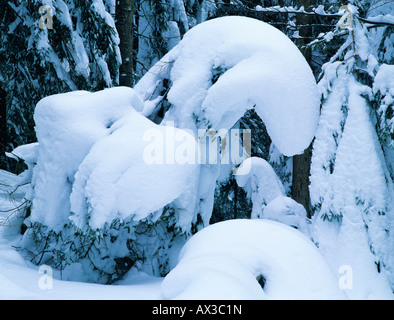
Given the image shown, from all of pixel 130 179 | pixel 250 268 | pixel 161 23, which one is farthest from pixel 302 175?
pixel 250 268

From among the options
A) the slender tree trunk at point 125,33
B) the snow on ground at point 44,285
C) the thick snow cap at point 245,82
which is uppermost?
the slender tree trunk at point 125,33

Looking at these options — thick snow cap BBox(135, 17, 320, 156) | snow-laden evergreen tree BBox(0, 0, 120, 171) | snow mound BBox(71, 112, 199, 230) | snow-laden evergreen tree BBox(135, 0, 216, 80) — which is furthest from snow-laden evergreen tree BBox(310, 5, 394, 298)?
snow-laden evergreen tree BBox(135, 0, 216, 80)

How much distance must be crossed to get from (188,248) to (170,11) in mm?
7152

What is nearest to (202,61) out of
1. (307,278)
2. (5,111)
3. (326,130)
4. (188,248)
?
(326,130)

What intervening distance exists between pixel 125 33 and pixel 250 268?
577 cm

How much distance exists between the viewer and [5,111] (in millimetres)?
6785

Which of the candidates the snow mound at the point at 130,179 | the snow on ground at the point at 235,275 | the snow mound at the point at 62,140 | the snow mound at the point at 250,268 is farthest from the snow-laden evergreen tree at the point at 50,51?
the snow mound at the point at 250,268

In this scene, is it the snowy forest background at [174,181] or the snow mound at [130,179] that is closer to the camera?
the snow mound at [130,179]

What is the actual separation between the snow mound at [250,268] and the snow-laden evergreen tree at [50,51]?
4016mm

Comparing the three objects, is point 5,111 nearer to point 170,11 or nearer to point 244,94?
point 170,11

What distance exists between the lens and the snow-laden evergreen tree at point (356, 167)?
3.68 metres

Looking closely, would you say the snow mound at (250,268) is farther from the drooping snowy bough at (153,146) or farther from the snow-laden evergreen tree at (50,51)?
the snow-laden evergreen tree at (50,51)

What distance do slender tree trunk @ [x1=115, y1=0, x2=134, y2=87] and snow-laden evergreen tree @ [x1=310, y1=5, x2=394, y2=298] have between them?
415cm

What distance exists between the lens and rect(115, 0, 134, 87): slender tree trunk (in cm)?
708
